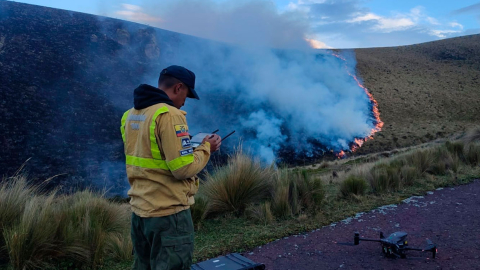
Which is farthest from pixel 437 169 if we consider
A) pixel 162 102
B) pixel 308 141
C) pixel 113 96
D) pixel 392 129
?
pixel 392 129

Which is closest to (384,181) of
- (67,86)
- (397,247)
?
(397,247)

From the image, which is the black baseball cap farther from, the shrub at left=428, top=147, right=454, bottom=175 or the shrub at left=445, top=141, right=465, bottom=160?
the shrub at left=445, top=141, right=465, bottom=160

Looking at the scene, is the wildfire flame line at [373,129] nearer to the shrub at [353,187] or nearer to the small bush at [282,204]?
the shrub at [353,187]

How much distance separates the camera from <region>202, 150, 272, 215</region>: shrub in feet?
17.7

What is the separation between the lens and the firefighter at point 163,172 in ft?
6.84

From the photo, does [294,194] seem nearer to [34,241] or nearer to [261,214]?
[261,214]

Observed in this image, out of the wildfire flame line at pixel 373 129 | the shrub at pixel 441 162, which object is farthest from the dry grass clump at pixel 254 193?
the wildfire flame line at pixel 373 129

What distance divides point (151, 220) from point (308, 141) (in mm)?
18976

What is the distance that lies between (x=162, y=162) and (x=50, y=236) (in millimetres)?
2365

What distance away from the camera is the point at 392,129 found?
25.7 m

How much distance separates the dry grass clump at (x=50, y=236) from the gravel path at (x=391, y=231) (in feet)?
5.57

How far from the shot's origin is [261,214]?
4988 mm

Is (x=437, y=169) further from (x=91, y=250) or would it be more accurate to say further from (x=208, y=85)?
(x=208, y=85)

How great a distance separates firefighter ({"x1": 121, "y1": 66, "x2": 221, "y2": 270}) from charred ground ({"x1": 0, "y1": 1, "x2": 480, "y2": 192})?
1035 centimetres
